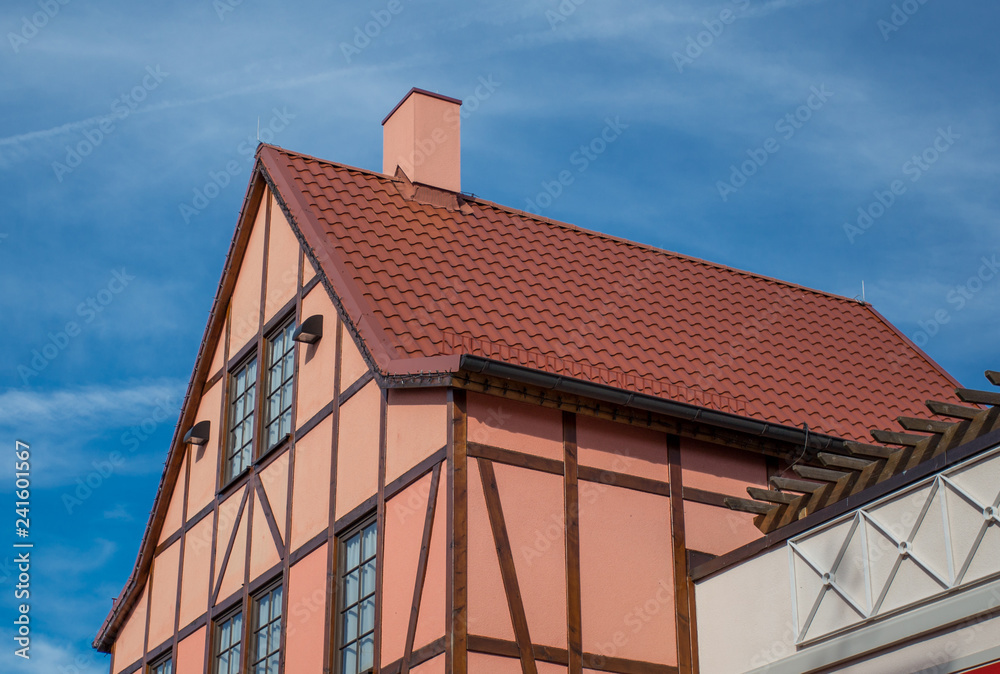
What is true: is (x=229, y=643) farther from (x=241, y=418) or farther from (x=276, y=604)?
(x=241, y=418)

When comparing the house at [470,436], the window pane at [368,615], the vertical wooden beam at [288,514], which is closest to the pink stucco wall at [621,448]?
the house at [470,436]

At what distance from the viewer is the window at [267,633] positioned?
1313 cm

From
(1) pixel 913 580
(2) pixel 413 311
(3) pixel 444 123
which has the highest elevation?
(3) pixel 444 123

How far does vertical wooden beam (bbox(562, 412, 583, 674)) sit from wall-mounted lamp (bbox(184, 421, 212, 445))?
5.94 metres

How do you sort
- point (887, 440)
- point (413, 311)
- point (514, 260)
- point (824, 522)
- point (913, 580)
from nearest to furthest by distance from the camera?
point (913, 580) < point (824, 522) < point (887, 440) < point (413, 311) < point (514, 260)

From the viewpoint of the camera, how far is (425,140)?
15852 mm

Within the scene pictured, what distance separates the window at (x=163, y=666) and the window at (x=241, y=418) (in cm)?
240

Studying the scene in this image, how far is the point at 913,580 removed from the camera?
940cm

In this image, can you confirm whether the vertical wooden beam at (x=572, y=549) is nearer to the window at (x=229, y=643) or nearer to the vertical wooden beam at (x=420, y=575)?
the vertical wooden beam at (x=420, y=575)

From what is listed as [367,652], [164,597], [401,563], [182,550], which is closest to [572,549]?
[401,563]

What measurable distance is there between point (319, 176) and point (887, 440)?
7045mm

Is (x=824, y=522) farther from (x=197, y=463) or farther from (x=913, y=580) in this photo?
(x=197, y=463)

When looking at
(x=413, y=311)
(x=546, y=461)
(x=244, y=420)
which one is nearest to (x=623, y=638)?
(x=546, y=461)

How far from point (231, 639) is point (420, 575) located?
13.8ft
